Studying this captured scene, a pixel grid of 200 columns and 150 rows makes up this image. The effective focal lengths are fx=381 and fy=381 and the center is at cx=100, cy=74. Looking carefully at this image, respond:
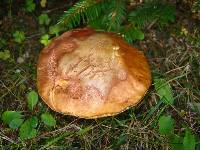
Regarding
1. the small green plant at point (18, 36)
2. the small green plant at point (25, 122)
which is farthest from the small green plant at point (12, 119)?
the small green plant at point (18, 36)

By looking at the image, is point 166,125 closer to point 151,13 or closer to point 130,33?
point 130,33

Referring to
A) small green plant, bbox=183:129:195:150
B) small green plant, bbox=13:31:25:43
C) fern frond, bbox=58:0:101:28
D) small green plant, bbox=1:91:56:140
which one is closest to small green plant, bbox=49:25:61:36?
small green plant, bbox=13:31:25:43

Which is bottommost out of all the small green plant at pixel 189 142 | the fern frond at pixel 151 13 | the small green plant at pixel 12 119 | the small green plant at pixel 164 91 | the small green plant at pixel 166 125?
the small green plant at pixel 189 142

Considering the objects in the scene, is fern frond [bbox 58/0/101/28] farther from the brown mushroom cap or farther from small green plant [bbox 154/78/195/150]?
small green plant [bbox 154/78/195/150]

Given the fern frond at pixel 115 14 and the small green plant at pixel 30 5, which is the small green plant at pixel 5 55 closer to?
the small green plant at pixel 30 5

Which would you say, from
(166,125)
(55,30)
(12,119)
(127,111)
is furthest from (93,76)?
(55,30)

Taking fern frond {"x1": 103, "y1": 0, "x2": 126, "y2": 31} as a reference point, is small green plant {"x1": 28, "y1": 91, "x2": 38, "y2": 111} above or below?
below
